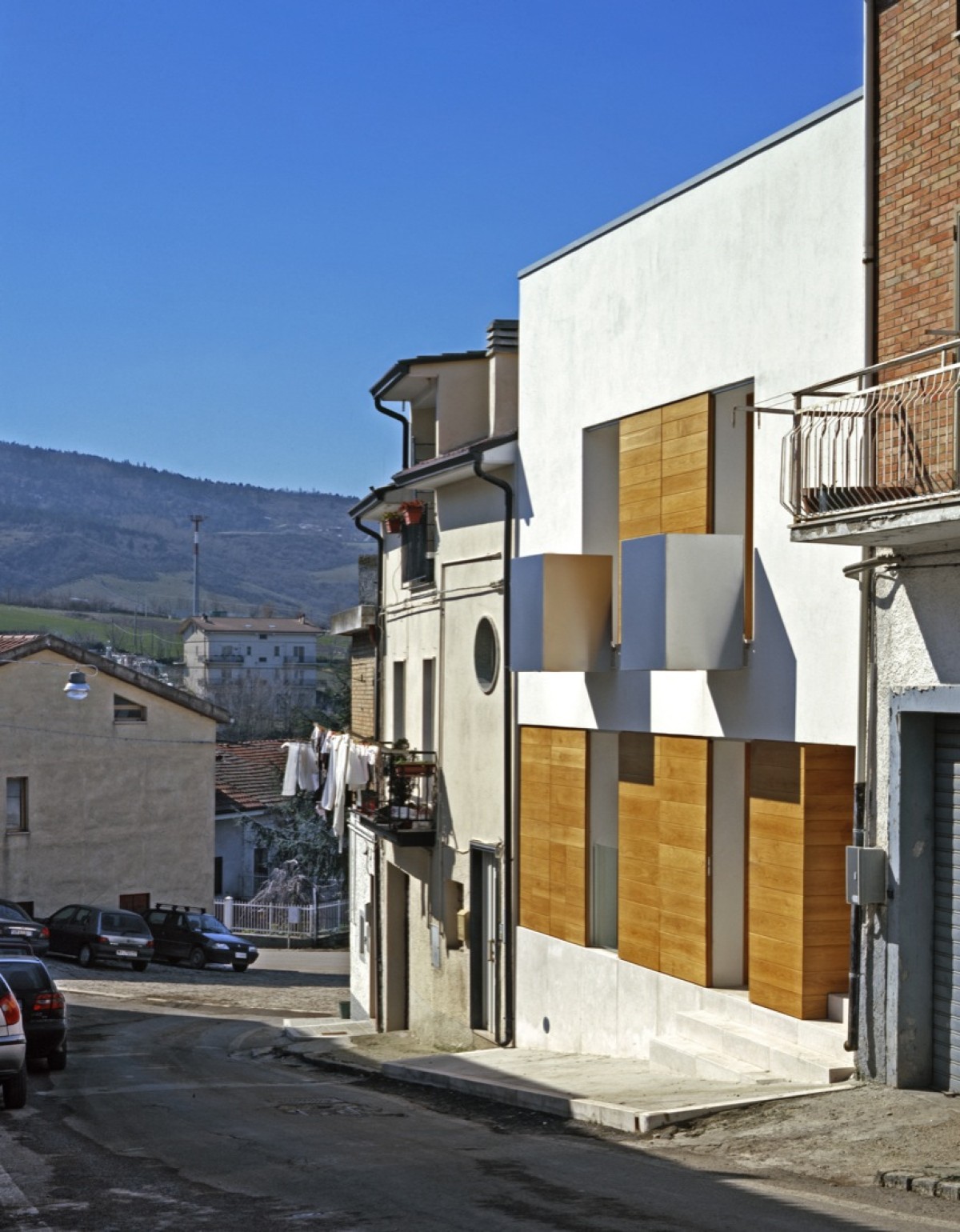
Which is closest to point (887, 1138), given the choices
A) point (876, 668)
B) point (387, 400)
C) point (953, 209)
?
point (876, 668)

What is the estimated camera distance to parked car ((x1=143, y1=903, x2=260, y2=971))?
141 feet

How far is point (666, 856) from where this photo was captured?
16.5 m

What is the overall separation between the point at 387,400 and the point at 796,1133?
1725cm

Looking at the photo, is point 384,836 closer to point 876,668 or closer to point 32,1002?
point 32,1002

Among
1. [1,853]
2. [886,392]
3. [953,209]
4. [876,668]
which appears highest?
[953,209]

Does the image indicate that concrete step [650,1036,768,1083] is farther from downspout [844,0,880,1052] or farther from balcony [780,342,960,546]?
balcony [780,342,960,546]

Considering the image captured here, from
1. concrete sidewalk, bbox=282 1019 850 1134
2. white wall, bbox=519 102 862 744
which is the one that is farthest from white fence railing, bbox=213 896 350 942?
white wall, bbox=519 102 862 744

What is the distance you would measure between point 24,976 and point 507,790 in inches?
240

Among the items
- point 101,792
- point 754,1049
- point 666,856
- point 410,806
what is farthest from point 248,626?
point 754,1049

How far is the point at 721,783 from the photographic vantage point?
1584cm

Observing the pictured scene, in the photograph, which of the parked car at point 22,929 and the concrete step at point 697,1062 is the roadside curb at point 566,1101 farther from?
the parked car at point 22,929

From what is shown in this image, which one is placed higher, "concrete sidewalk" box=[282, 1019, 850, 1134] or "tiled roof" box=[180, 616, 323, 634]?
"tiled roof" box=[180, 616, 323, 634]

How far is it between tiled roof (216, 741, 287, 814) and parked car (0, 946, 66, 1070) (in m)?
42.3

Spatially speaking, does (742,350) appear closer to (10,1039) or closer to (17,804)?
(10,1039)
